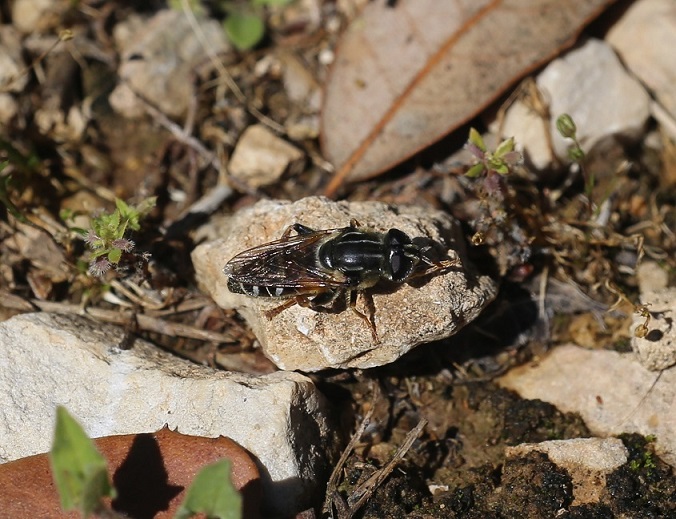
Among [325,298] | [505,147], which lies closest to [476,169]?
[505,147]

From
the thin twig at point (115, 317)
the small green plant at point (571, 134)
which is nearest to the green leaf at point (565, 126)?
the small green plant at point (571, 134)

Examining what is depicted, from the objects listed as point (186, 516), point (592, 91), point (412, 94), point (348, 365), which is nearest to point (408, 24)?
point (412, 94)

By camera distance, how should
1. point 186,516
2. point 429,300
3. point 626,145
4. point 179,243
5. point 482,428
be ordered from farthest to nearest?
1. point 626,145
2. point 179,243
3. point 482,428
4. point 429,300
5. point 186,516

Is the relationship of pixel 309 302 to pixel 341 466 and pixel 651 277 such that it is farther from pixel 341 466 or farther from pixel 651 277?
pixel 651 277

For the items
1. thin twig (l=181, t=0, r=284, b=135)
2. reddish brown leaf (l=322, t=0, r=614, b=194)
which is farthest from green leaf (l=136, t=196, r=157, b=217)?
thin twig (l=181, t=0, r=284, b=135)

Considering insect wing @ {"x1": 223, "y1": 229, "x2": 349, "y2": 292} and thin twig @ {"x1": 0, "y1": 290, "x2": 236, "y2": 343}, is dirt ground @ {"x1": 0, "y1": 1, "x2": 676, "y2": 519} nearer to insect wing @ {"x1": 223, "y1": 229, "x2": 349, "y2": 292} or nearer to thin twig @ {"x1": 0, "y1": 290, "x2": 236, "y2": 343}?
thin twig @ {"x1": 0, "y1": 290, "x2": 236, "y2": 343}

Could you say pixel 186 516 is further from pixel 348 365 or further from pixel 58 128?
pixel 58 128

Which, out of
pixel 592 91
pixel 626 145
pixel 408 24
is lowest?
pixel 626 145
